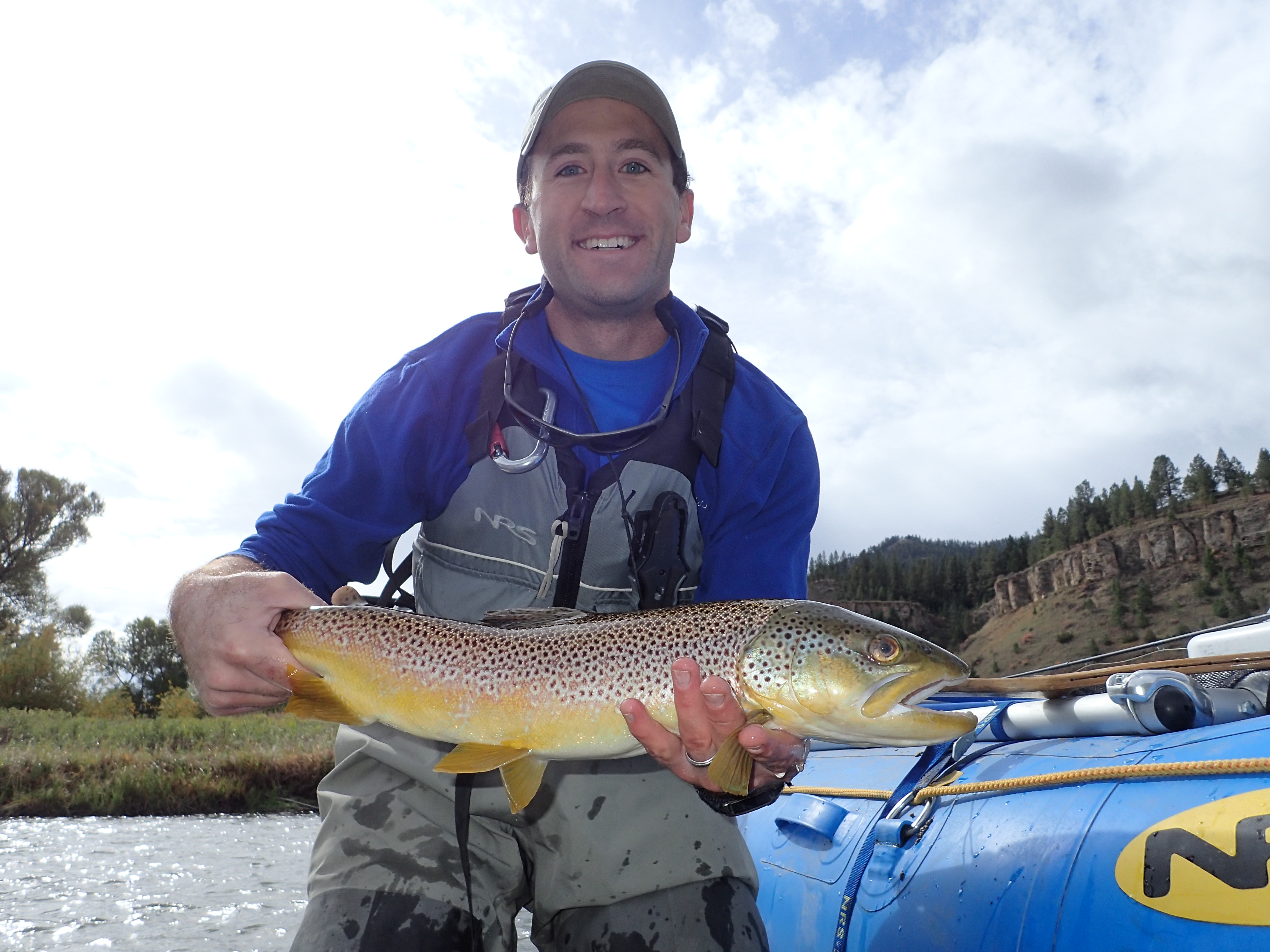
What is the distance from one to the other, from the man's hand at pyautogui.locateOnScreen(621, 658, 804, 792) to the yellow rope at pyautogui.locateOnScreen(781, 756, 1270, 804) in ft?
4.18

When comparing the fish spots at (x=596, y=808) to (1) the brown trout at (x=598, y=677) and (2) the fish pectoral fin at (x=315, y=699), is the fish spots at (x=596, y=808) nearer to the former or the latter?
(1) the brown trout at (x=598, y=677)

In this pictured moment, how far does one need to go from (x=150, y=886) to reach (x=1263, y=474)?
195258mm

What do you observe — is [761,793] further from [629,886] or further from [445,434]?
[445,434]

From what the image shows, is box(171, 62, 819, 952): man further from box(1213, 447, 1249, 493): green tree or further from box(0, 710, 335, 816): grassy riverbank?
box(1213, 447, 1249, 493): green tree

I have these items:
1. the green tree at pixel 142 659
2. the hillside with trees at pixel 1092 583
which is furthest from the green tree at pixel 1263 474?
the green tree at pixel 142 659

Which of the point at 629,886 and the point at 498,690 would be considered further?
the point at 629,886

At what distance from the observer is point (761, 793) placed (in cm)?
323

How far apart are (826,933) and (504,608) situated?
2416 mm

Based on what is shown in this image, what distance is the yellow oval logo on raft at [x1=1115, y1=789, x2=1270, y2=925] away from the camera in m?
2.54

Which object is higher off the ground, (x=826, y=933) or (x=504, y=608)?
(x=504, y=608)

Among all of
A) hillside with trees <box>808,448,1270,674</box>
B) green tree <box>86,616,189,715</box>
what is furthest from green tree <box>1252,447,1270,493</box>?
green tree <box>86,616,189,715</box>

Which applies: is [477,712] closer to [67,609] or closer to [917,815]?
[917,815]

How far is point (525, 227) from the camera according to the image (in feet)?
15.4

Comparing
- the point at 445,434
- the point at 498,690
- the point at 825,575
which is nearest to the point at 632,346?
the point at 445,434
